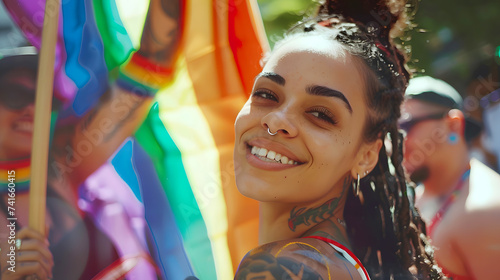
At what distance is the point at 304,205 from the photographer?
201 cm

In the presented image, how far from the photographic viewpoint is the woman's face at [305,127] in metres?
1.91

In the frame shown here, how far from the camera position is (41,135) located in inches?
81.8

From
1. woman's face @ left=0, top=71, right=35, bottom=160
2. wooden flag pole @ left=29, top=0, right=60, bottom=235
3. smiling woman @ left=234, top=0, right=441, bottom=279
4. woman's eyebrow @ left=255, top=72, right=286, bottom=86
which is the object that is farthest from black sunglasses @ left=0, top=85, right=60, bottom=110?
woman's eyebrow @ left=255, top=72, right=286, bottom=86

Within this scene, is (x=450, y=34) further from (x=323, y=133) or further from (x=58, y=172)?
(x=58, y=172)

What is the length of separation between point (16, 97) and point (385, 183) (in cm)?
172

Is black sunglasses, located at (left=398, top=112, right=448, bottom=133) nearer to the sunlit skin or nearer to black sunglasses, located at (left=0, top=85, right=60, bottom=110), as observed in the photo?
the sunlit skin

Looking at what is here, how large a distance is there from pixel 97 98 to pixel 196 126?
497mm

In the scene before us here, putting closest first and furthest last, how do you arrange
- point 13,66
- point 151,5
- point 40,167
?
point 40,167 < point 13,66 < point 151,5

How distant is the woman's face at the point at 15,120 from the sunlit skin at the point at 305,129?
961mm

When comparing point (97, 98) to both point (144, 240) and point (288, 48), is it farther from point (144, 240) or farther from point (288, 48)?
point (288, 48)

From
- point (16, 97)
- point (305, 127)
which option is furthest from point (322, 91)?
point (16, 97)

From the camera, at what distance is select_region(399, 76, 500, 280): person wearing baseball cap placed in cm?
244

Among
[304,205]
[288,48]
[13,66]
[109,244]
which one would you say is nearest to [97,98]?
[13,66]

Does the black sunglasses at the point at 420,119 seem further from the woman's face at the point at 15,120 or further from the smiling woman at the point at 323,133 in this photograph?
the woman's face at the point at 15,120
